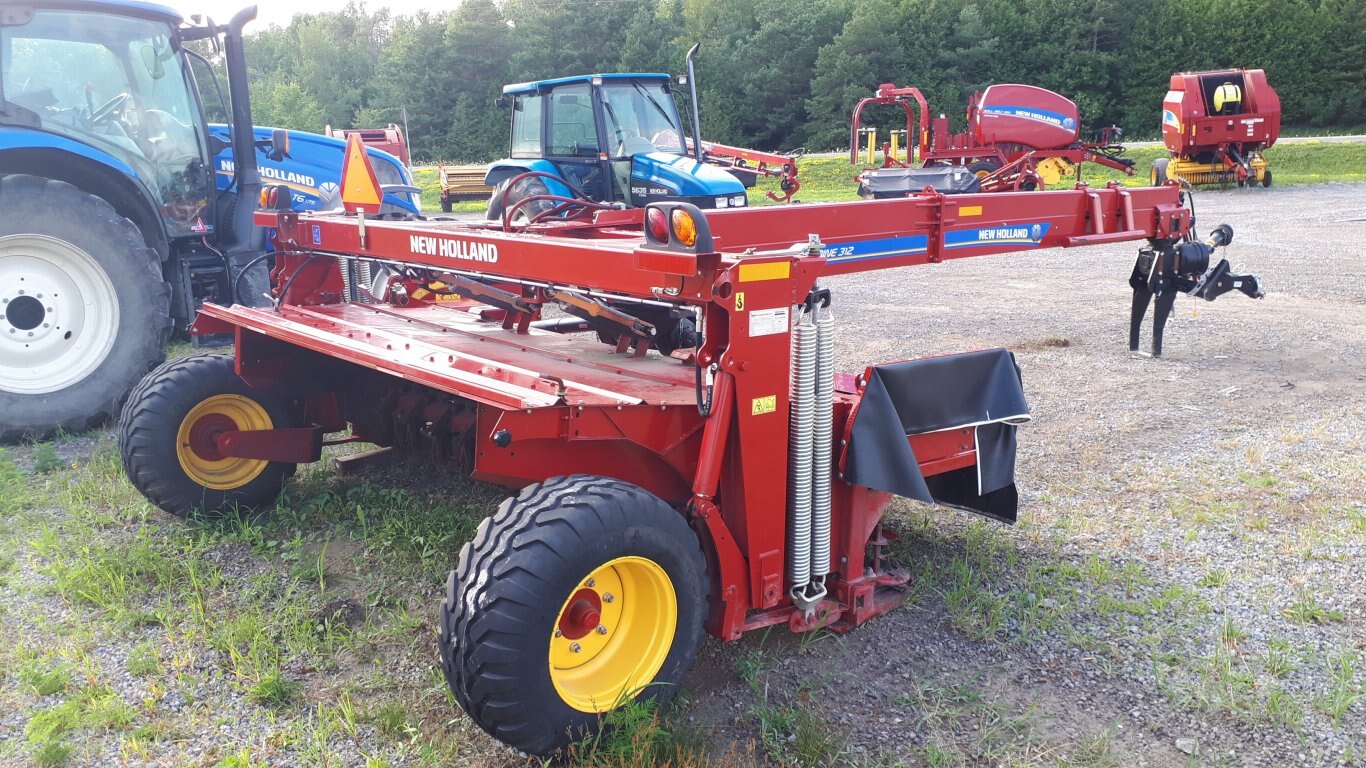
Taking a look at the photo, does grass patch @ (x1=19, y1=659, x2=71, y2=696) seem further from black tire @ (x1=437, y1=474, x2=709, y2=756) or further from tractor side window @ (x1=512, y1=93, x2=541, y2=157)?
tractor side window @ (x1=512, y1=93, x2=541, y2=157)

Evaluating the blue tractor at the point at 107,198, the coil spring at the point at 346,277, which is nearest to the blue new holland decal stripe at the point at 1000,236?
the coil spring at the point at 346,277

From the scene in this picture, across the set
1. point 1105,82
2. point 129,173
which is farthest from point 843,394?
point 1105,82

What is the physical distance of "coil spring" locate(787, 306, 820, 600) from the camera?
304 centimetres

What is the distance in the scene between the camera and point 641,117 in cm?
1043

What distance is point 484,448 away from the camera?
311cm

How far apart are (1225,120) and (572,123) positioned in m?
15.2

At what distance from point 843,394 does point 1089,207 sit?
1958mm

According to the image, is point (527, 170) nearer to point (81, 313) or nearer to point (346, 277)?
point (81, 313)

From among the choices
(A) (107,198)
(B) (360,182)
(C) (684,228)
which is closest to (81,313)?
(A) (107,198)

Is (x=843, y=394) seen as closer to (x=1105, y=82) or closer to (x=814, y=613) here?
(x=814, y=613)

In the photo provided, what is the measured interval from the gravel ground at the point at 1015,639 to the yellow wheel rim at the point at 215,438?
13.3 inches

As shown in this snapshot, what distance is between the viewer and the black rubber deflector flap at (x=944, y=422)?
128 inches

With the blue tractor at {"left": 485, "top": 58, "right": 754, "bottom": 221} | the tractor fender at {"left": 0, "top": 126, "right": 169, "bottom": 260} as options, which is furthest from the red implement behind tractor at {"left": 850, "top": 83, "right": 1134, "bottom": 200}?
the tractor fender at {"left": 0, "top": 126, "right": 169, "bottom": 260}

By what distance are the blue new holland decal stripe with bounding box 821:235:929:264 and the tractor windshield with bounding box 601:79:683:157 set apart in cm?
658
